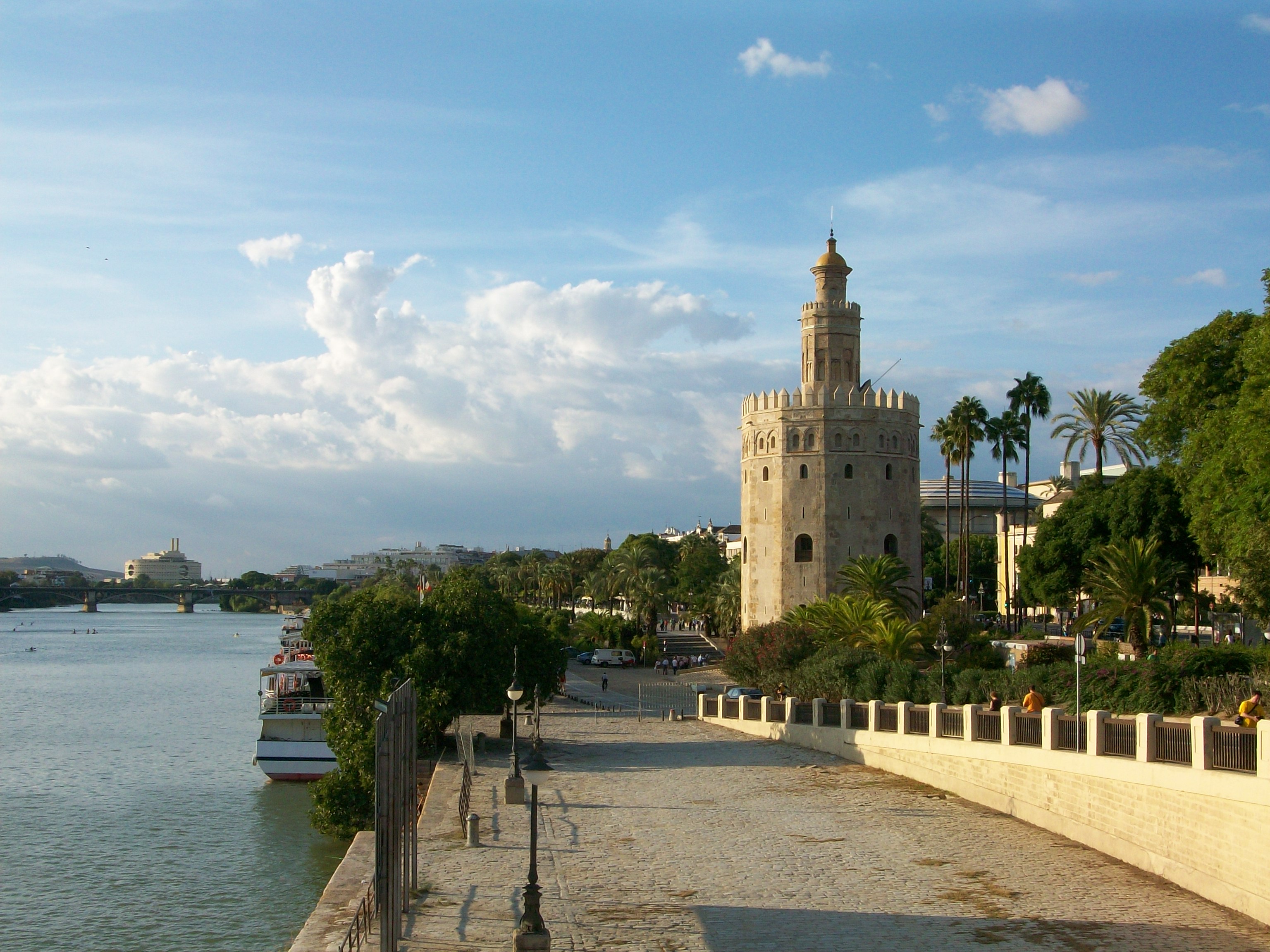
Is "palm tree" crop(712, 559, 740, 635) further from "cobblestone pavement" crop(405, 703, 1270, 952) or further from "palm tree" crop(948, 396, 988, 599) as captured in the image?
"cobblestone pavement" crop(405, 703, 1270, 952)

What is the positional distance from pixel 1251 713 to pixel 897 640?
1518 centimetres

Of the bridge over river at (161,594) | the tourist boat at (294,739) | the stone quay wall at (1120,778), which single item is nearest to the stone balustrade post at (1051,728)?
the stone quay wall at (1120,778)

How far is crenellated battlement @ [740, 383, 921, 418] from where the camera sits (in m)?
49.5

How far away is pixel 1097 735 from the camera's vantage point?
18016mm

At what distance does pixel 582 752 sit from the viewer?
28562 millimetres

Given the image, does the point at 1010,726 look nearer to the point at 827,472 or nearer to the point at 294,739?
the point at 294,739

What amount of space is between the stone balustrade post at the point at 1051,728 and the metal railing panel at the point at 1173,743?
2.68 m

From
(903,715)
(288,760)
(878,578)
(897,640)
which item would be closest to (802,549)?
(878,578)

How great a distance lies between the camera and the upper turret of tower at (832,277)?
51.3 m

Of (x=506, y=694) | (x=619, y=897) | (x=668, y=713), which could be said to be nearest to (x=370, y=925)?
(x=619, y=897)

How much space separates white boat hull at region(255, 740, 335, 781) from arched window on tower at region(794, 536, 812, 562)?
22.8m

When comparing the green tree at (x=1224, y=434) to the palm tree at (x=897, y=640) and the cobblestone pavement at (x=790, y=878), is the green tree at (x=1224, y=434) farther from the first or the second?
the cobblestone pavement at (x=790, y=878)

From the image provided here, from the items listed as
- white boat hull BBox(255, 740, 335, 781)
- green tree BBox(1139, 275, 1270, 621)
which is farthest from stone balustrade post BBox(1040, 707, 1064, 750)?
white boat hull BBox(255, 740, 335, 781)

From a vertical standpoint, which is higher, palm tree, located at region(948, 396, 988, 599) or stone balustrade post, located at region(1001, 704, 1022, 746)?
palm tree, located at region(948, 396, 988, 599)
